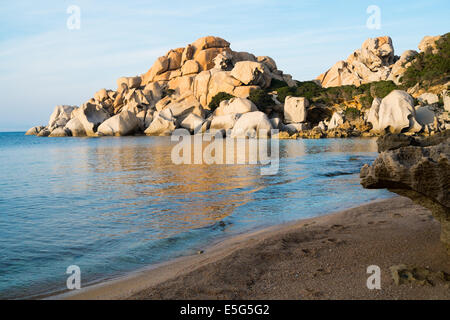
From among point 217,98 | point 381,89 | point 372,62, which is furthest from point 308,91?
point 372,62

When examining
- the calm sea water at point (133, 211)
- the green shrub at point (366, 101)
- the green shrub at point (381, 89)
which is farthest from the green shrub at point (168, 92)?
the calm sea water at point (133, 211)

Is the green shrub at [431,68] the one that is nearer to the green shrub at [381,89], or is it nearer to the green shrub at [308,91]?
the green shrub at [381,89]

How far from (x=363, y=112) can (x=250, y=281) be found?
4738 centimetres

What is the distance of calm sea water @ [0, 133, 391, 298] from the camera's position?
5.84 m

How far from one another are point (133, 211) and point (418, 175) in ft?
23.1

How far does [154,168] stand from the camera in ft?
59.2

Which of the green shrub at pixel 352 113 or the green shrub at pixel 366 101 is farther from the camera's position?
the green shrub at pixel 366 101

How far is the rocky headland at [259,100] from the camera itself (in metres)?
39.6

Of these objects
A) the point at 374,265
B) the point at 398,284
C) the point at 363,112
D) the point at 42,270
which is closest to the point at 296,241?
the point at 374,265

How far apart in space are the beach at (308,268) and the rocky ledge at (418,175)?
76 cm

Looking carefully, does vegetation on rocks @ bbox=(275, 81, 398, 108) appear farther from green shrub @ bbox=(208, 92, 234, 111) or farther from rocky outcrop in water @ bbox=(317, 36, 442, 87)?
rocky outcrop in water @ bbox=(317, 36, 442, 87)

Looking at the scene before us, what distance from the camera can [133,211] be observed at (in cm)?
916

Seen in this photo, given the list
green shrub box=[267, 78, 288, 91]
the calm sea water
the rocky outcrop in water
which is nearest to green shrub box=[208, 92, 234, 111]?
green shrub box=[267, 78, 288, 91]
